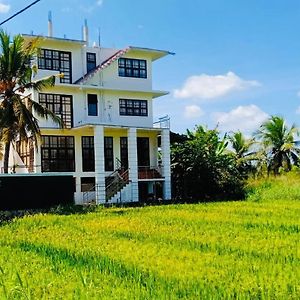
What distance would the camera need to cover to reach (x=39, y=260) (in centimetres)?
914

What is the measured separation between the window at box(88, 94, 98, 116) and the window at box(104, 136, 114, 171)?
159 cm

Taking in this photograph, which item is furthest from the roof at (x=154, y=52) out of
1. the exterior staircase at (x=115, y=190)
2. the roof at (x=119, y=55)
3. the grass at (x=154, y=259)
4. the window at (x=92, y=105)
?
the grass at (x=154, y=259)

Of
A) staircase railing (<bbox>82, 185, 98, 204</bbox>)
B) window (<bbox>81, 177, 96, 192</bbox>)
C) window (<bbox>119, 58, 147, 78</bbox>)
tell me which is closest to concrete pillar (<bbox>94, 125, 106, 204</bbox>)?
staircase railing (<bbox>82, 185, 98, 204</bbox>)

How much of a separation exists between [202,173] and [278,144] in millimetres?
10056

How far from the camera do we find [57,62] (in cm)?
2714

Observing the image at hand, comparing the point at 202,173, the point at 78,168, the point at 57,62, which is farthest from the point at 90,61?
the point at 202,173

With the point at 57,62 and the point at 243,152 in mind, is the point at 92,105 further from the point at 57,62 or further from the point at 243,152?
the point at 243,152

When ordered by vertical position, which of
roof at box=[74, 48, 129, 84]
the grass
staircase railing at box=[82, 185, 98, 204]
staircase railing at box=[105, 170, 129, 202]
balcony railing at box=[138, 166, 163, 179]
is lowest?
the grass

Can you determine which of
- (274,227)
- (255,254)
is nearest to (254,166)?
(274,227)

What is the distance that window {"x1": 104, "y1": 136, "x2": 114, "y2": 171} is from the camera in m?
28.0

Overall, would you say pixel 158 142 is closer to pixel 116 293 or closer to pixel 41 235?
pixel 41 235

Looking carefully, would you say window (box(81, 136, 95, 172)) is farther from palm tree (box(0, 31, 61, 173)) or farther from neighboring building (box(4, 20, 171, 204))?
palm tree (box(0, 31, 61, 173))

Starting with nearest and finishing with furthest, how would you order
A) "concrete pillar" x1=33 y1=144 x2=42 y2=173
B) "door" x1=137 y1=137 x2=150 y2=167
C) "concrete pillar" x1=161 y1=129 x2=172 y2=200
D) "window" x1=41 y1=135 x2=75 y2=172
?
"concrete pillar" x1=33 y1=144 x2=42 y2=173 → "window" x1=41 y1=135 x2=75 y2=172 → "concrete pillar" x1=161 y1=129 x2=172 y2=200 → "door" x1=137 y1=137 x2=150 y2=167

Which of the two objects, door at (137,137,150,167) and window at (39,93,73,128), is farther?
door at (137,137,150,167)
